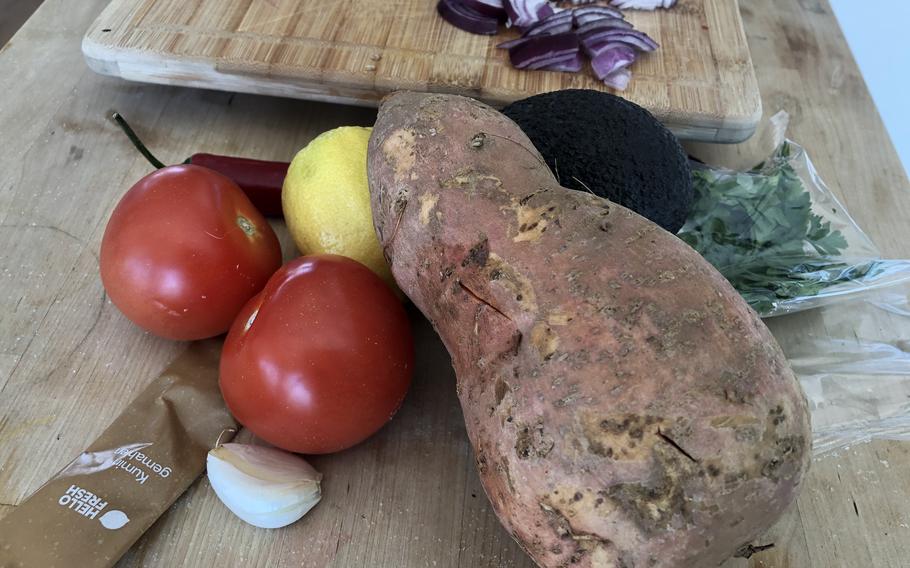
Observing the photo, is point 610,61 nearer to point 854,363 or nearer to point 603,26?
point 603,26

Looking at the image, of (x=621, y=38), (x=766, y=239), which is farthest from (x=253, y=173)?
(x=766, y=239)

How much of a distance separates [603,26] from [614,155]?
433mm

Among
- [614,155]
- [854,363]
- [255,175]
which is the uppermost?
[614,155]

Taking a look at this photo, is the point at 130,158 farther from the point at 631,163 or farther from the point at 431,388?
the point at 631,163

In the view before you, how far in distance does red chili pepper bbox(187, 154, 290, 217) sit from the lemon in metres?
0.10

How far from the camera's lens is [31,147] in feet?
3.56

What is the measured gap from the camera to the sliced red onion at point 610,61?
1.06m

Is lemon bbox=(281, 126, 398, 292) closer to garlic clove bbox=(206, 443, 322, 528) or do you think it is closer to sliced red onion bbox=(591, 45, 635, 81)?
garlic clove bbox=(206, 443, 322, 528)

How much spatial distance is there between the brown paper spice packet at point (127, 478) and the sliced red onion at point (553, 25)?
73 cm

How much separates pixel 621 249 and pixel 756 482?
0.21m

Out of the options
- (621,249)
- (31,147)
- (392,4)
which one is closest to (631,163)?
(621,249)

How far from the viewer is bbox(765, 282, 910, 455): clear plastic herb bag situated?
2.68 ft

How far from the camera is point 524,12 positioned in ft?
3.74

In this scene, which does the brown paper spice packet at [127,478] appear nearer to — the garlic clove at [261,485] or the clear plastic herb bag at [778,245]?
the garlic clove at [261,485]
